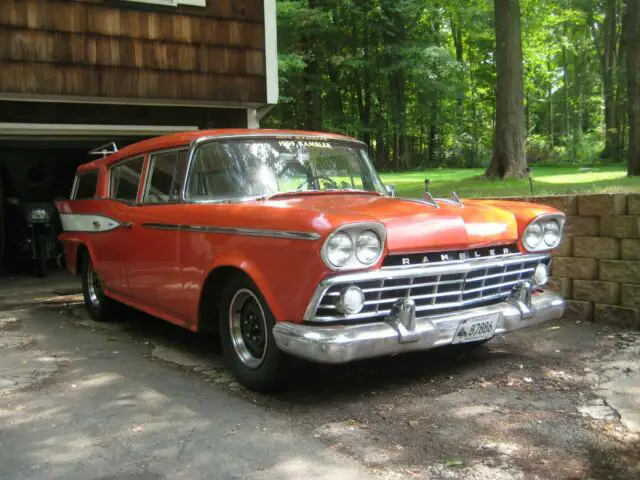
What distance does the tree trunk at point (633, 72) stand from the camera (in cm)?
1152

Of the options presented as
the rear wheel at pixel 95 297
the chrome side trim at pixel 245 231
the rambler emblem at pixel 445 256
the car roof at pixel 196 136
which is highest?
the car roof at pixel 196 136

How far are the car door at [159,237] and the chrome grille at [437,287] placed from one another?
1.61 metres

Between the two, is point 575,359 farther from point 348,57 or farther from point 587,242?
point 348,57

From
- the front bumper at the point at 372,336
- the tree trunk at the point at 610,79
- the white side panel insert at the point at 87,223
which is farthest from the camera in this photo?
the tree trunk at the point at 610,79

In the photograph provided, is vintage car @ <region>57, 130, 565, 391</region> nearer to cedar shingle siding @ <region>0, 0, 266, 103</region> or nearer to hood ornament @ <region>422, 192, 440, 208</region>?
hood ornament @ <region>422, 192, 440, 208</region>

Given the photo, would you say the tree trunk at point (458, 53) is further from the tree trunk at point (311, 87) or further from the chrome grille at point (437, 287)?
the chrome grille at point (437, 287)

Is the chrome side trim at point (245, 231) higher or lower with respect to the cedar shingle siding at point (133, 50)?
lower

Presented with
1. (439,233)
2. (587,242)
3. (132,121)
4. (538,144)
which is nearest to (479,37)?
(538,144)

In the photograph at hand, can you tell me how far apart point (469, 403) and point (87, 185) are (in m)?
4.81

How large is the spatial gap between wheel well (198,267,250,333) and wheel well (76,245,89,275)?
274 cm

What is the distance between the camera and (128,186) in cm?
573

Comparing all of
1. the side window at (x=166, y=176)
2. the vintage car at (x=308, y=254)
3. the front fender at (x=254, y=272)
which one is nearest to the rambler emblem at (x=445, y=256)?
the vintage car at (x=308, y=254)

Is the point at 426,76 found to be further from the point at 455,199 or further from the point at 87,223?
the point at 455,199

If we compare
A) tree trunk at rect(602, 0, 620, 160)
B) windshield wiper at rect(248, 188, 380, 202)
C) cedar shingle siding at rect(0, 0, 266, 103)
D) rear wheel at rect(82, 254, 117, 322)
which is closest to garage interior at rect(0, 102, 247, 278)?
cedar shingle siding at rect(0, 0, 266, 103)
